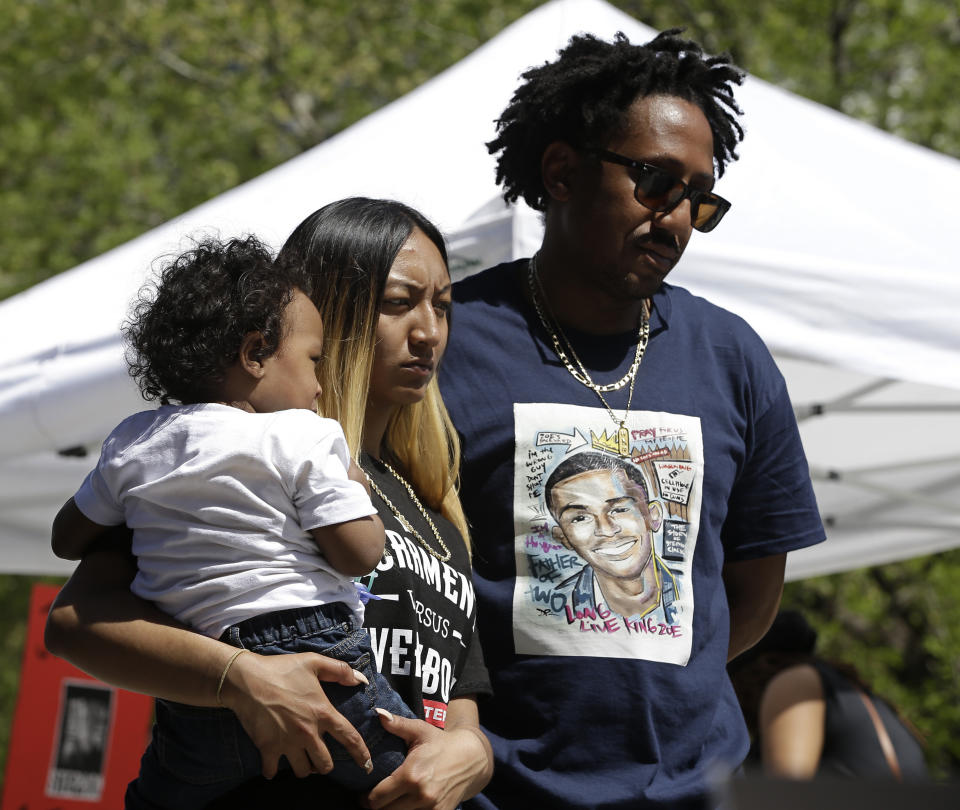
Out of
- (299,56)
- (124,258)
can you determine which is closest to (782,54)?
(299,56)

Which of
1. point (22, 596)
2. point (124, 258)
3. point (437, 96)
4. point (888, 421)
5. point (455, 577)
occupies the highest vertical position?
point (437, 96)

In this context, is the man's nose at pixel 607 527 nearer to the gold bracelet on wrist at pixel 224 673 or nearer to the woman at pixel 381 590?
the woman at pixel 381 590

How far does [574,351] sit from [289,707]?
3.13 feet

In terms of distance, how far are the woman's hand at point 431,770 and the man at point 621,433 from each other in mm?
229

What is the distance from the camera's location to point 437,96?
378 centimetres

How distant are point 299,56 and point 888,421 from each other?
6.92 metres

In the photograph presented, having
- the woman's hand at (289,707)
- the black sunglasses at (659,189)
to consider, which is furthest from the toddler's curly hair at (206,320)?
the black sunglasses at (659,189)

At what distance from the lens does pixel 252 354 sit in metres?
1.80

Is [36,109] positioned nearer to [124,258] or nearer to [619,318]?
[124,258]

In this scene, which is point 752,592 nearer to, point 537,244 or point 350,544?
point 537,244

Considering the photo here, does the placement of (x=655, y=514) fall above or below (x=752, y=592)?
above

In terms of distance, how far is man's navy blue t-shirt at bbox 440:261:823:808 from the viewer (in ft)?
7.05

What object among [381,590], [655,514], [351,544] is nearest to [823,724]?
[655,514]

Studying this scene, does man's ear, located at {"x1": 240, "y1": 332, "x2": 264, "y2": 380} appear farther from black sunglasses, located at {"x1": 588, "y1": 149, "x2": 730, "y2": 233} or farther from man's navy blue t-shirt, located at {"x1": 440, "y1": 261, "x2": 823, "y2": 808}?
black sunglasses, located at {"x1": 588, "y1": 149, "x2": 730, "y2": 233}
